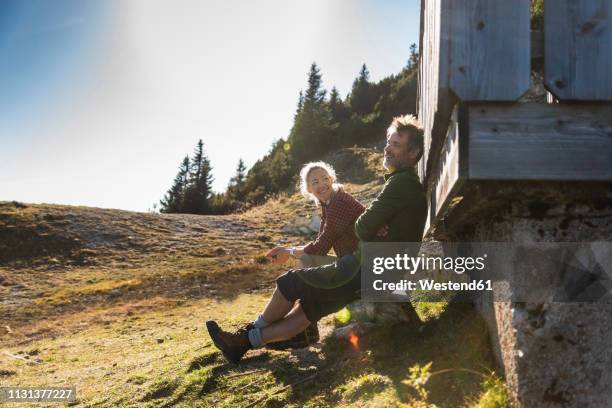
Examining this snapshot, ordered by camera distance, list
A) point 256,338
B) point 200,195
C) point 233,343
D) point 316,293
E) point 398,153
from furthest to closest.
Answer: point 200,195 → point 233,343 → point 256,338 → point 398,153 → point 316,293

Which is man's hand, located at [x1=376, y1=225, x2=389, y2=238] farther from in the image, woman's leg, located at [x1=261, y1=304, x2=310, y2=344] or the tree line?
the tree line

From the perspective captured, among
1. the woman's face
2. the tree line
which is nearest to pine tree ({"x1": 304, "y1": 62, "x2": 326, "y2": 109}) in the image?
the tree line

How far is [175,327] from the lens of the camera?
7625 millimetres

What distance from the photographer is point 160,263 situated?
1405cm

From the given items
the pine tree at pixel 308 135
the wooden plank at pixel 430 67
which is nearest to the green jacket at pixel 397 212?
the wooden plank at pixel 430 67

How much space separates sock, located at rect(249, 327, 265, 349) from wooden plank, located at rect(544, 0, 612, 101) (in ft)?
9.19

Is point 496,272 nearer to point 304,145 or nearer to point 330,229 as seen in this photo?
point 330,229

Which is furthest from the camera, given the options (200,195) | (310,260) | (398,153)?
(200,195)

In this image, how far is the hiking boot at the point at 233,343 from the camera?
14.2ft

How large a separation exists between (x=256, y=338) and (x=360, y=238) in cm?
118

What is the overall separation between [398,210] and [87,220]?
1514 centimetres

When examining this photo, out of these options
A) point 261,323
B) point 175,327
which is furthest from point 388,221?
point 175,327

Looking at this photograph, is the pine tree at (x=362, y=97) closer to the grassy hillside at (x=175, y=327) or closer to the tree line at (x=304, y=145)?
the tree line at (x=304, y=145)

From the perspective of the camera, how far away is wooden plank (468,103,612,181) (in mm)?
2500
